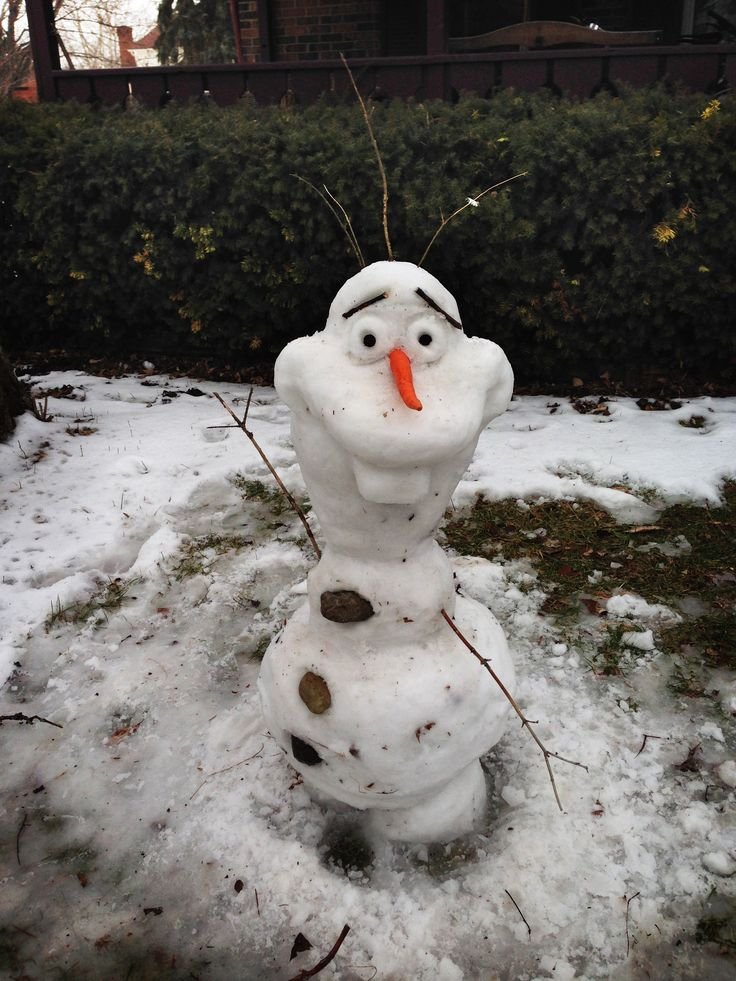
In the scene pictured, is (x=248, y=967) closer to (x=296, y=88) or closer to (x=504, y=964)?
(x=504, y=964)

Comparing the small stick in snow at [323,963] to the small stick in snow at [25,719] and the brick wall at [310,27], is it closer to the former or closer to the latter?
the small stick in snow at [25,719]

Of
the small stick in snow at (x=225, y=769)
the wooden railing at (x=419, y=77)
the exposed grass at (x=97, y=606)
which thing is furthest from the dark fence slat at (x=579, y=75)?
the small stick in snow at (x=225, y=769)

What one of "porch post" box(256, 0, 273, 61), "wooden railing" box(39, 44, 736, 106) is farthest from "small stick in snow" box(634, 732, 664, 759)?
"porch post" box(256, 0, 273, 61)

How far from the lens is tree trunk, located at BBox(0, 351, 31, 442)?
14.2ft

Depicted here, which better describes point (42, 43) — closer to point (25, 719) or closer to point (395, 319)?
point (25, 719)

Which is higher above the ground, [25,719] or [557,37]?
[557,37]

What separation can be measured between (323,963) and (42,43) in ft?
26.9

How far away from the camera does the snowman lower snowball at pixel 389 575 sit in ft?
5.08

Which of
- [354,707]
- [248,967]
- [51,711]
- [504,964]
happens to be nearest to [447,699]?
[354,707]

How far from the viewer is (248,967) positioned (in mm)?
1691

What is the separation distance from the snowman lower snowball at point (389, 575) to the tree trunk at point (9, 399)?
311 centimetres

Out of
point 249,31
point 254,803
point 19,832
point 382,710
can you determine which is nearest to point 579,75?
point 249,31

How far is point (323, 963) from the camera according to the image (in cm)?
168

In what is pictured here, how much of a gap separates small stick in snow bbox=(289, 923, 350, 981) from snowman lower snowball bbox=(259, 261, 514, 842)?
283 millimetres
